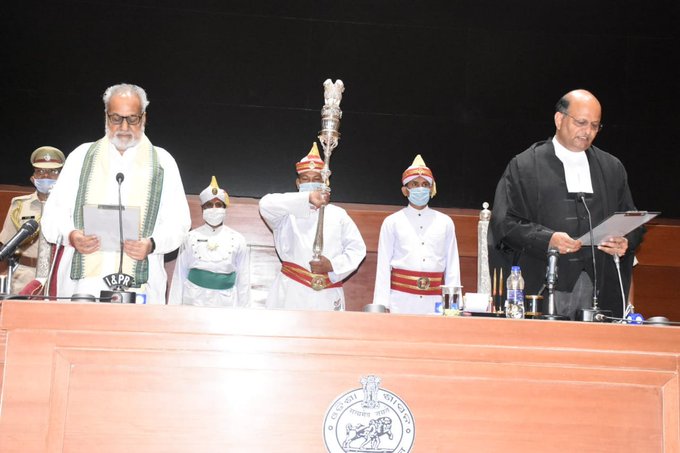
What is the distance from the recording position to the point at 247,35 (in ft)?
18.4

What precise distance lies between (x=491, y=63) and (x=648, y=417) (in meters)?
4.18

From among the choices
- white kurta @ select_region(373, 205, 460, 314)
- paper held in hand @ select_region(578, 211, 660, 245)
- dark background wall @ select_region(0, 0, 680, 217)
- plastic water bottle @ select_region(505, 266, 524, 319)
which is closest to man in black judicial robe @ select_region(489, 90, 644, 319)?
paper held in hand @ select_region(578, 211, 660, 245)

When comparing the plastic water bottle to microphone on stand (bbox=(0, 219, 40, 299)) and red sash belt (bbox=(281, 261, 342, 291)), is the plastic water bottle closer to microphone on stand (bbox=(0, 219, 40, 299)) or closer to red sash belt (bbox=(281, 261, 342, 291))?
microphone on stand (bbox=(0, 219, 40, 299))

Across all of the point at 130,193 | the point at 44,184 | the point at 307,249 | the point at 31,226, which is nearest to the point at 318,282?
the point at 307,249

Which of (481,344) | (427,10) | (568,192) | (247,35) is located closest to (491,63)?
(427,10)

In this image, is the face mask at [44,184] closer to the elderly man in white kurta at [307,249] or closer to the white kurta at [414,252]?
the elderly man in white kurta at [307,249]

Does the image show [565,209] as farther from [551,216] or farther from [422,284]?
[422,284]

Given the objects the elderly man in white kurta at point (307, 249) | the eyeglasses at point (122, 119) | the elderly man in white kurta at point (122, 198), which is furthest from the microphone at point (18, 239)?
the elderly man in white kurta at point (307, 249)

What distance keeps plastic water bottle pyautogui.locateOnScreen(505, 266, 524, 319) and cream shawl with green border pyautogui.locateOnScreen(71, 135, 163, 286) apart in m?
1.38

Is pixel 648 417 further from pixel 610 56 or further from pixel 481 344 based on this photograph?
pixel 610 56

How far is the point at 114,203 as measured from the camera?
3102 mm

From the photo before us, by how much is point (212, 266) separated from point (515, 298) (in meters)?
2.72

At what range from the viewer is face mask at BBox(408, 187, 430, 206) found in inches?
194

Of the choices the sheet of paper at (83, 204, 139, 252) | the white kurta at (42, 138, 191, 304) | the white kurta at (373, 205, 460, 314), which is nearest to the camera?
the sheet of paper at (83, 204, 139, 252)
